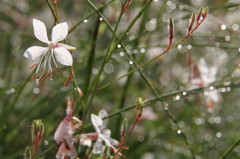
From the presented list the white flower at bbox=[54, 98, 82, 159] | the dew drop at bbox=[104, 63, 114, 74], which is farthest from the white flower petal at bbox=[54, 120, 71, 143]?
the dew drop at bbox=[104, 63, 114, 74]

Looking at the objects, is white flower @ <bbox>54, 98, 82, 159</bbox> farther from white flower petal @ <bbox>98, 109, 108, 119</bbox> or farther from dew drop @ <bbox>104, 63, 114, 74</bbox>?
dew drop @ <bbox>104, 63, 114, 74</bbox>

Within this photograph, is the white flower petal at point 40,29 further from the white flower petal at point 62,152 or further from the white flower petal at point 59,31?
the white flower petal at point 62,152

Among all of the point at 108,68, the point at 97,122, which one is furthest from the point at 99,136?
the point at 108,68

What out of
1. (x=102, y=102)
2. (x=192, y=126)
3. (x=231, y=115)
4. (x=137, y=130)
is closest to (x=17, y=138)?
(x=102, y=102)

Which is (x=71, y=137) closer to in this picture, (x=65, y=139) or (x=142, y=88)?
(x=65, y=139)

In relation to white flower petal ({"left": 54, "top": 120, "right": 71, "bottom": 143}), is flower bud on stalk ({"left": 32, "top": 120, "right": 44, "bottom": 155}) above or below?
above

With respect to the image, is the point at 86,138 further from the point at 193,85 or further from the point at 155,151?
the point at 155,151
